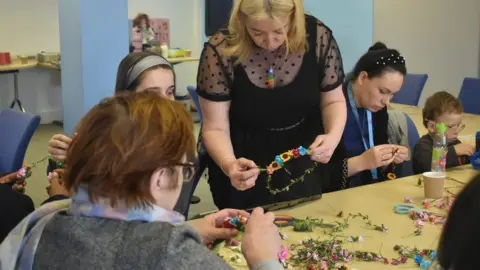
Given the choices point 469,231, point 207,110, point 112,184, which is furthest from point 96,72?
point 469,231

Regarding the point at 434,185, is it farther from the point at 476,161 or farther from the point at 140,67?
the point at 140,67

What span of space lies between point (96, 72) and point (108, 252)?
10.6ft

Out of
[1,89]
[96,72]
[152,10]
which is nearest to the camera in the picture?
[96,72]

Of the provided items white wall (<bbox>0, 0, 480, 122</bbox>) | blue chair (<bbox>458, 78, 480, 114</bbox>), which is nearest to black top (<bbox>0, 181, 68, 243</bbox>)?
blue chair (<bbox>458, 78, 480, 114</bbox>)

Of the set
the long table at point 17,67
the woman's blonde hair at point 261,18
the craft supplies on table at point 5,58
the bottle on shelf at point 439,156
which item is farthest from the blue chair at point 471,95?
the craft supplies on table at point 5,58

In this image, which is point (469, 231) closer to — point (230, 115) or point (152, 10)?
point (230, 115)

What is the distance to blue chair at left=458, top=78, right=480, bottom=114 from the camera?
4.70m

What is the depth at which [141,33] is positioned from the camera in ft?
25.2

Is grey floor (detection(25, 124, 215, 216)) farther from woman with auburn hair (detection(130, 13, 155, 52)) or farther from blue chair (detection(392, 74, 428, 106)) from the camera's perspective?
blue chair (detection(392, 74, 428, 106))

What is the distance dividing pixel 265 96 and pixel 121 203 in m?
1.20

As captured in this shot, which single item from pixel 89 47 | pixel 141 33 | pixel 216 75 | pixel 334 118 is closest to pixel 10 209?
pixel 216 75

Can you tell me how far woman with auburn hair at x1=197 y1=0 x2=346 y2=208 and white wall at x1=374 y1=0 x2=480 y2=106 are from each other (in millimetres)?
4774

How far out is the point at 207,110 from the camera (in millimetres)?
2303

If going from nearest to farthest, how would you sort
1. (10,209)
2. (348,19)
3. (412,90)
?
(10,209) → (412,90) → (348,19)
